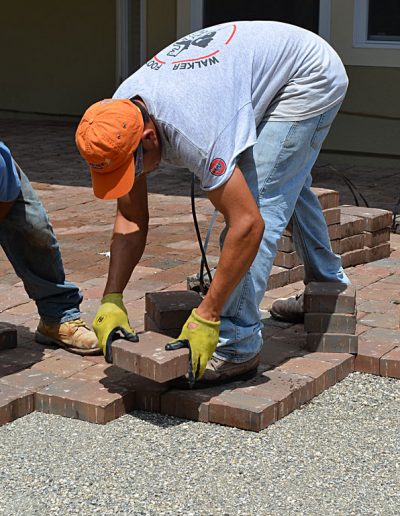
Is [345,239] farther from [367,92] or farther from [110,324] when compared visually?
[367,92]

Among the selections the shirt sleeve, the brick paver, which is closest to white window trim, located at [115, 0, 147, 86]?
the brick paver

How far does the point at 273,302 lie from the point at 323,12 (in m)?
5.88

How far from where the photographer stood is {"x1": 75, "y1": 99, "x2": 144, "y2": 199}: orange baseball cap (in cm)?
385

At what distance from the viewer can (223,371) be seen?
4.36 m

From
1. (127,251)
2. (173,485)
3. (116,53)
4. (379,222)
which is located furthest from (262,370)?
(116,53)

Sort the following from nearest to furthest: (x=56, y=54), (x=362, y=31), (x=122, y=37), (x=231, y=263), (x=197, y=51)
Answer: (x=231, y=263)
(x=197, y=51)
(x=362, y=31)
(x=122, y=37)
(x=56, y=54)

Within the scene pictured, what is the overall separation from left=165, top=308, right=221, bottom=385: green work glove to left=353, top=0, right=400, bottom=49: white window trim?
707 cm

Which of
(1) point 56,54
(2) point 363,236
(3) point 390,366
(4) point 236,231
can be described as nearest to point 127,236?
(4) point 236,231

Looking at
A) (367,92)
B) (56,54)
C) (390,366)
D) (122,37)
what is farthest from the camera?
(56,54)

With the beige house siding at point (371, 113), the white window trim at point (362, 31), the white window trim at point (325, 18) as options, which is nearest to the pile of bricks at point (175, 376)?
the beige house siding at point (371, 113)

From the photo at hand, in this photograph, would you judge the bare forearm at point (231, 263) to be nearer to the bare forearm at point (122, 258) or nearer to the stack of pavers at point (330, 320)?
the bare forearm at point (122, 258)

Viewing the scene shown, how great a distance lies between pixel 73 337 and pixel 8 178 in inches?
32.7

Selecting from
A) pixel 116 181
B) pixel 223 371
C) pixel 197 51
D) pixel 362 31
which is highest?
pixel 197 51

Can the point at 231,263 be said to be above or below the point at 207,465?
above
